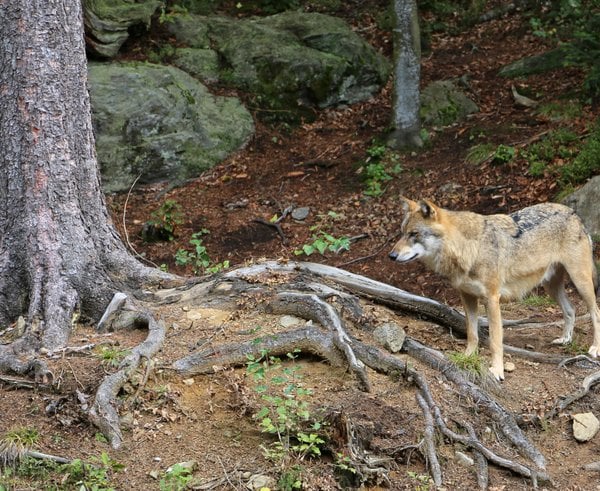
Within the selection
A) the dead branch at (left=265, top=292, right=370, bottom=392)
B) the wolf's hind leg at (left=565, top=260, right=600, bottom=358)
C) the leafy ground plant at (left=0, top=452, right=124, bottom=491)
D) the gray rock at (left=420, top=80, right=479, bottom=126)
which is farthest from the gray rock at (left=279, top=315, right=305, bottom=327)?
the gray rock at (left=420, top=80, right=479, bottom=126)

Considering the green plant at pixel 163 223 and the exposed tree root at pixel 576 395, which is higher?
the exposed tree root at pixel 576 395

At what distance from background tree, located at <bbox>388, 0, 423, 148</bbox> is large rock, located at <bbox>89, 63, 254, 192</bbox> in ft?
11.0

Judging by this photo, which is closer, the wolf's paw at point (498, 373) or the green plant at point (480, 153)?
the wolf's paw at point (498, 373)

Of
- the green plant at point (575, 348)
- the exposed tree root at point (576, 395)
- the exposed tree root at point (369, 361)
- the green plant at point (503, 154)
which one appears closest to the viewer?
the exposed tree root at point (369, 361)

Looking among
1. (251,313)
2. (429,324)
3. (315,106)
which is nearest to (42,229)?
(251,313)

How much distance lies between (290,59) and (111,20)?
13.4ft

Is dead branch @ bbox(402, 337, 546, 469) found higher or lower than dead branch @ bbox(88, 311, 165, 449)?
lower

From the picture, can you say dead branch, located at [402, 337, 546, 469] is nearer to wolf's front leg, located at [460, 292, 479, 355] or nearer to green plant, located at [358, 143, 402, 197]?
wolf's front leg, located at [460, 292, 479, 355]

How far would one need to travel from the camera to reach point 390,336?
734 centimetres

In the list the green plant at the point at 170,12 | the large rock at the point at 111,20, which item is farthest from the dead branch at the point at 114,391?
the green plant at the point at 170,12

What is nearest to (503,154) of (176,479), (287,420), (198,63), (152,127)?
(152,127)

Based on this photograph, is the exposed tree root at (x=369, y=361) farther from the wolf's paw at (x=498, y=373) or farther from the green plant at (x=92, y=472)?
the green plant at (x=92, y=472)

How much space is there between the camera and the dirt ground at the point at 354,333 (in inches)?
234

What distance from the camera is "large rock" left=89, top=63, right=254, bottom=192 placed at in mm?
15055
